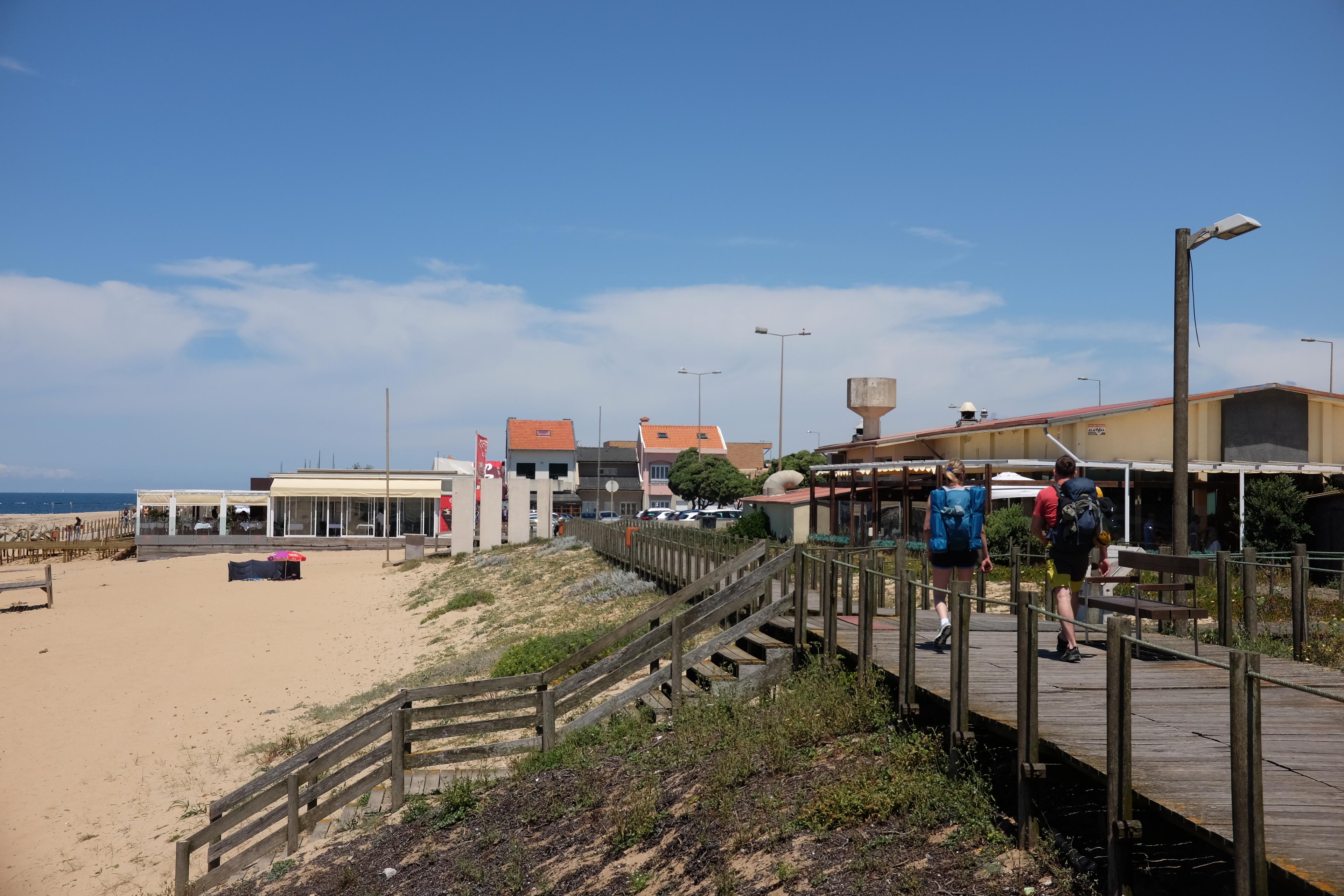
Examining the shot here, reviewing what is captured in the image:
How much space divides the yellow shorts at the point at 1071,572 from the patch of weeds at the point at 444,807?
490 cm

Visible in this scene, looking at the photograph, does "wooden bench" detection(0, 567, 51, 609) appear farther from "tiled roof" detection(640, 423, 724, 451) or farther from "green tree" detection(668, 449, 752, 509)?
"tiled roof" detection(640, 423, 724, 451)

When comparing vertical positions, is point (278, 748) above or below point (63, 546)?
above

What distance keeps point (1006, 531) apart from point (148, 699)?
1546cm

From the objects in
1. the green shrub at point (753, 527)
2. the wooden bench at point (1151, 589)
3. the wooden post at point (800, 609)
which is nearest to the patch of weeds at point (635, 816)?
the wooden post at point (800, 609)

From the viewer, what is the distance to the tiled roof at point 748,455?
296 feet

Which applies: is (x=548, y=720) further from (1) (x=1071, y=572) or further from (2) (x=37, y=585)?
(2) (x=37, y=585)

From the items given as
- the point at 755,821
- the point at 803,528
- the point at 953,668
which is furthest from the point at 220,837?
the point at 803,528

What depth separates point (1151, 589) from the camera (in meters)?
8.44

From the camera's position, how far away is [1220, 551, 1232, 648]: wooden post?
8.57m

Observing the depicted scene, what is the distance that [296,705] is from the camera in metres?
15.2

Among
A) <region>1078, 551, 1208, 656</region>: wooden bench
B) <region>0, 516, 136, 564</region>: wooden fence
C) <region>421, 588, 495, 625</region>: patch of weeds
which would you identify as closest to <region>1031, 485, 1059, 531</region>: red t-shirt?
<region>1078, 551, 1208, 656</region>: wooden bench

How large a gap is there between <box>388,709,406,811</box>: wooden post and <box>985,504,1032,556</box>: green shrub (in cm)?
1336

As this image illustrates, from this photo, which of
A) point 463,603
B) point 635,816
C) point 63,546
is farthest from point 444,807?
point 63,546

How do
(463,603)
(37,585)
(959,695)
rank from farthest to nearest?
(37,585) < (463,603) < (959,695)
